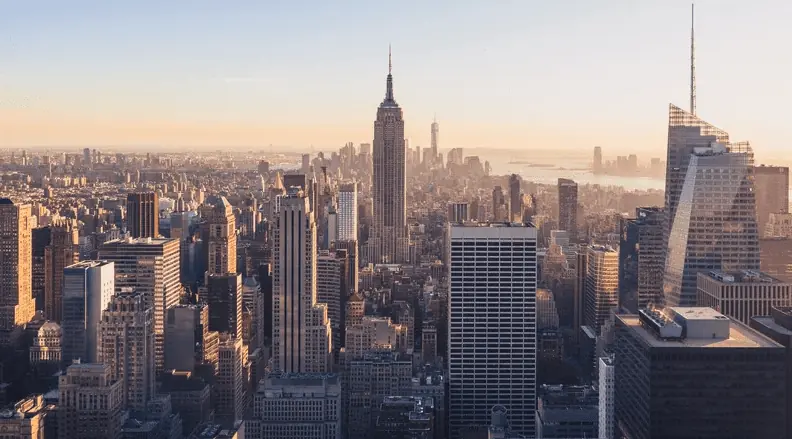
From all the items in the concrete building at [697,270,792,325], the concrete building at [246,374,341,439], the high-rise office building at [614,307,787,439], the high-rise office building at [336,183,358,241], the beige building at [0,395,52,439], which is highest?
the high-rise office building at [336,183,358,241]

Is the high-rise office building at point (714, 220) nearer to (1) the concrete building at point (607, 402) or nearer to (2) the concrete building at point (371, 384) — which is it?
(1) the concrete building at point (607, 402)

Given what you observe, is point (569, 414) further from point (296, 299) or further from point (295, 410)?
point (296, 299)

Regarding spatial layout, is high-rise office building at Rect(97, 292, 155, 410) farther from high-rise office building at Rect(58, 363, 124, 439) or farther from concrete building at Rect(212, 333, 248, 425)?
concrete building at Rect(212, 333, 248, 425)

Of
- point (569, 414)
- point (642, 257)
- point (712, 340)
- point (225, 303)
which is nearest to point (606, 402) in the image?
point (569, 414)

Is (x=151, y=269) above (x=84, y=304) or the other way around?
above

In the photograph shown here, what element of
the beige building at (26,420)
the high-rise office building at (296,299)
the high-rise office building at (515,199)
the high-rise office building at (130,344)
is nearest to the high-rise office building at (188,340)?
the high-rise office building at (130,344)

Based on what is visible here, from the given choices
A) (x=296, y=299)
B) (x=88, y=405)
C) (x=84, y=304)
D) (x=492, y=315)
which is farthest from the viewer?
(x=296, y=299)

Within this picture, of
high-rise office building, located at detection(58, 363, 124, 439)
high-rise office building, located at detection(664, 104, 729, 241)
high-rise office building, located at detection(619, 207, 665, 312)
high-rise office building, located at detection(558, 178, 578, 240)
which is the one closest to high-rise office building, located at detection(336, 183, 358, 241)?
high-rise office building, located at detection(558, 178, 578, 240)
